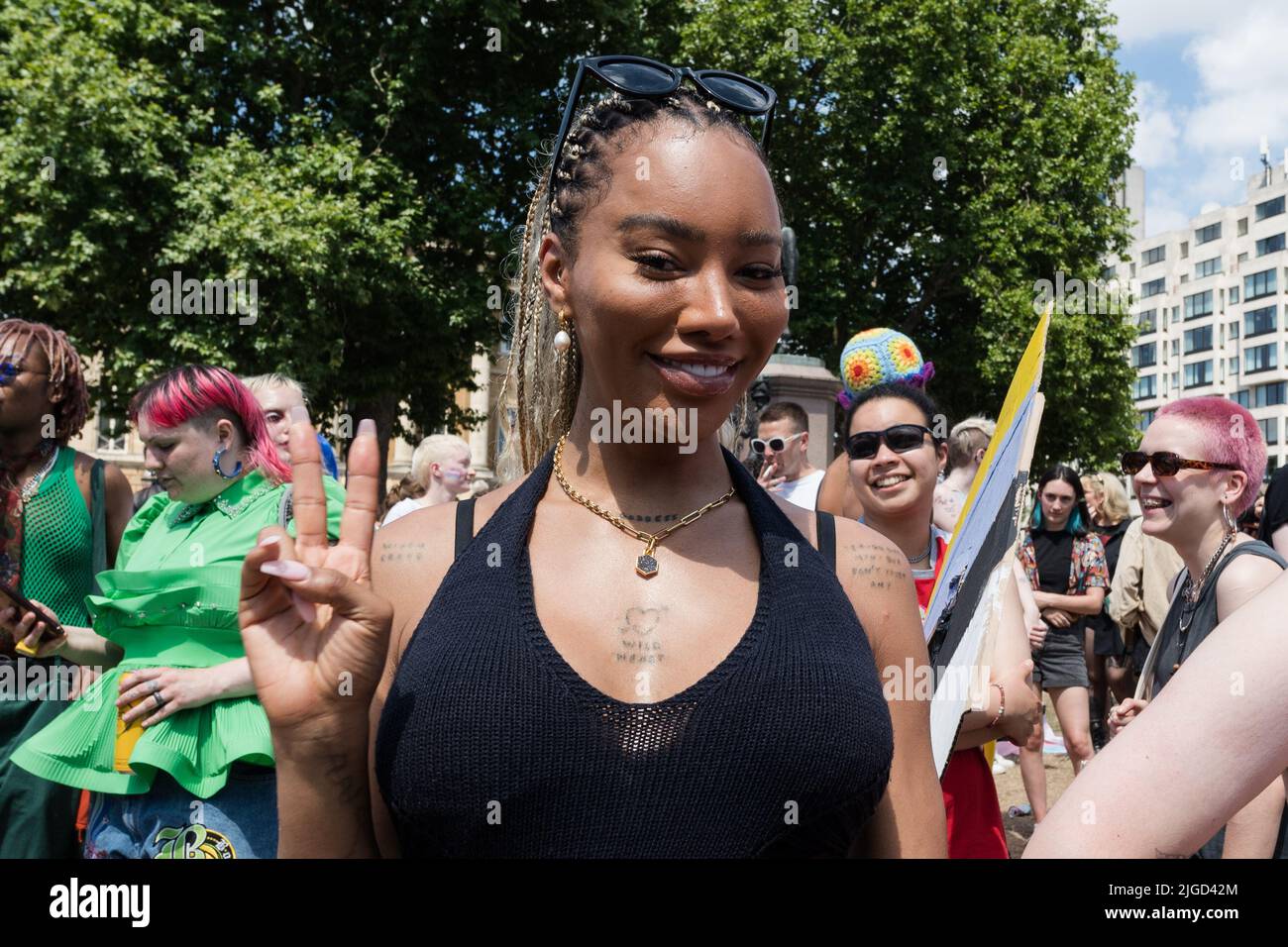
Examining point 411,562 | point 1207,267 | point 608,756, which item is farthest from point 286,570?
point 1207,267

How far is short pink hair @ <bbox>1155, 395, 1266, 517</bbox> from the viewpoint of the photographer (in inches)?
143

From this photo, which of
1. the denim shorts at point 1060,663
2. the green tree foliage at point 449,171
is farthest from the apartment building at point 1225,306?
the denim shorts at point 1060,663

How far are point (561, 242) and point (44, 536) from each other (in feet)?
9.00

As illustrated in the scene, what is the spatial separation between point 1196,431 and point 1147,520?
0.34 m

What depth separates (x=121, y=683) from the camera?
9.90ft

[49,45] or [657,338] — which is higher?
[49,45]

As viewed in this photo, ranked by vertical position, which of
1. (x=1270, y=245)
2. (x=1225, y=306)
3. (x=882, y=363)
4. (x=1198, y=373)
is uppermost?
(x=1270, y=245)

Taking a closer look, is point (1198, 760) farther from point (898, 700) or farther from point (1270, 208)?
point (1270, 208)

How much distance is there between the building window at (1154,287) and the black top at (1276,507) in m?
108

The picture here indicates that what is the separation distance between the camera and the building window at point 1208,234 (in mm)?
96625

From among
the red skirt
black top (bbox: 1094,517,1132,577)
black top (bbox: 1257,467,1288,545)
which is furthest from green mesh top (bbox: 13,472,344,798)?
black top (bbox: 1094,517,1132,577)

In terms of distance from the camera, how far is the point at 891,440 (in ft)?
12.2
